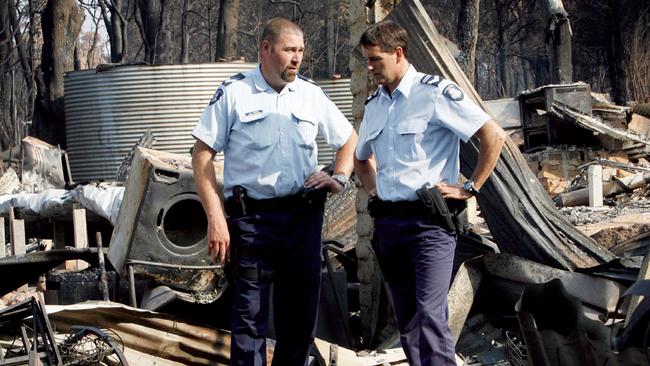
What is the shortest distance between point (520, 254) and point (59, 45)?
17.4 meters

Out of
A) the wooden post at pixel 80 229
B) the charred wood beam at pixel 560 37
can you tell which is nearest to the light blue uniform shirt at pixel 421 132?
the wooden post at pixel 80 229

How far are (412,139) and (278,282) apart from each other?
960 millimetres

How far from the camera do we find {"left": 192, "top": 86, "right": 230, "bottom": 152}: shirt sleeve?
5.43m

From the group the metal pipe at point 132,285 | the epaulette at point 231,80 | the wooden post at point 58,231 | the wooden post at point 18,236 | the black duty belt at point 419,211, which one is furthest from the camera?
the wooden post at point 58,231

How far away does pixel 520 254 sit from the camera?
6871 millimetres

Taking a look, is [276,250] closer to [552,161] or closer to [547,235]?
[547,235]

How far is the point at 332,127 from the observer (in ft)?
19.2

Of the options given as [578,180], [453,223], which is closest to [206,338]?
[453,223]

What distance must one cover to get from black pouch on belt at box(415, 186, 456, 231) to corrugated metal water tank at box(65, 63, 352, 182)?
12.9 meters

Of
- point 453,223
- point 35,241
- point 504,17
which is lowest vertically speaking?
point 35,241

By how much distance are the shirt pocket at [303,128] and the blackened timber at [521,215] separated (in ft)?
5.16

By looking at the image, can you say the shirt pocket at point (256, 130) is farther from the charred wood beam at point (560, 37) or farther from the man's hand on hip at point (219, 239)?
the charred wood beam at point (560, 37)

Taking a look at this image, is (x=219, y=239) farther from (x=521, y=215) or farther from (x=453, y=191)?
(x=521, y=215)

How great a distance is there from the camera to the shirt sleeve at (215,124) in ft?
17.8
